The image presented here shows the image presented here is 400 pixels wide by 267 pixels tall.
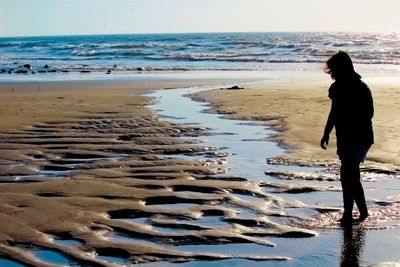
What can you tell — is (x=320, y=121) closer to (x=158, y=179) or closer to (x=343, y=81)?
(x=158, y=179)

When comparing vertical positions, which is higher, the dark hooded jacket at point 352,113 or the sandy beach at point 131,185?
the dark hooded jacket at point 352,113

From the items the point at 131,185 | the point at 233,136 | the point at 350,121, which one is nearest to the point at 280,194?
the point at 350,121

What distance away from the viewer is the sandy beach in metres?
5.61

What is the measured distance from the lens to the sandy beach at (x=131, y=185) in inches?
221

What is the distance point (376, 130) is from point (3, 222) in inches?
308

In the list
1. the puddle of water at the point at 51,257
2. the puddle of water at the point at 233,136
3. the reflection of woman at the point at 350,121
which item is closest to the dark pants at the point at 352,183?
the reflection of woman at the point at 350,121

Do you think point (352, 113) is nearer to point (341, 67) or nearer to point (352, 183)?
point (341, 67)

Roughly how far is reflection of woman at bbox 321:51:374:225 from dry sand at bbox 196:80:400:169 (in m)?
2.83

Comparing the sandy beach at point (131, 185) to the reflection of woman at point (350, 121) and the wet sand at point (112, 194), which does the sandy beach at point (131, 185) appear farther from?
the reflection of woman at point (350, 121)

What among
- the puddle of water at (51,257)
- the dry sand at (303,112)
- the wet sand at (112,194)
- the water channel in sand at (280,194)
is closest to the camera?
the puddle of water at (51,257)

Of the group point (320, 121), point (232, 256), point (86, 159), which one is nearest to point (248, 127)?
point (320, 121)

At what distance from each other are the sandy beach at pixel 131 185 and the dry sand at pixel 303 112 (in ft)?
0.12

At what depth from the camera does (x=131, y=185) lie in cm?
773

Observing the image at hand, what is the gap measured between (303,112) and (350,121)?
28.5 feet
